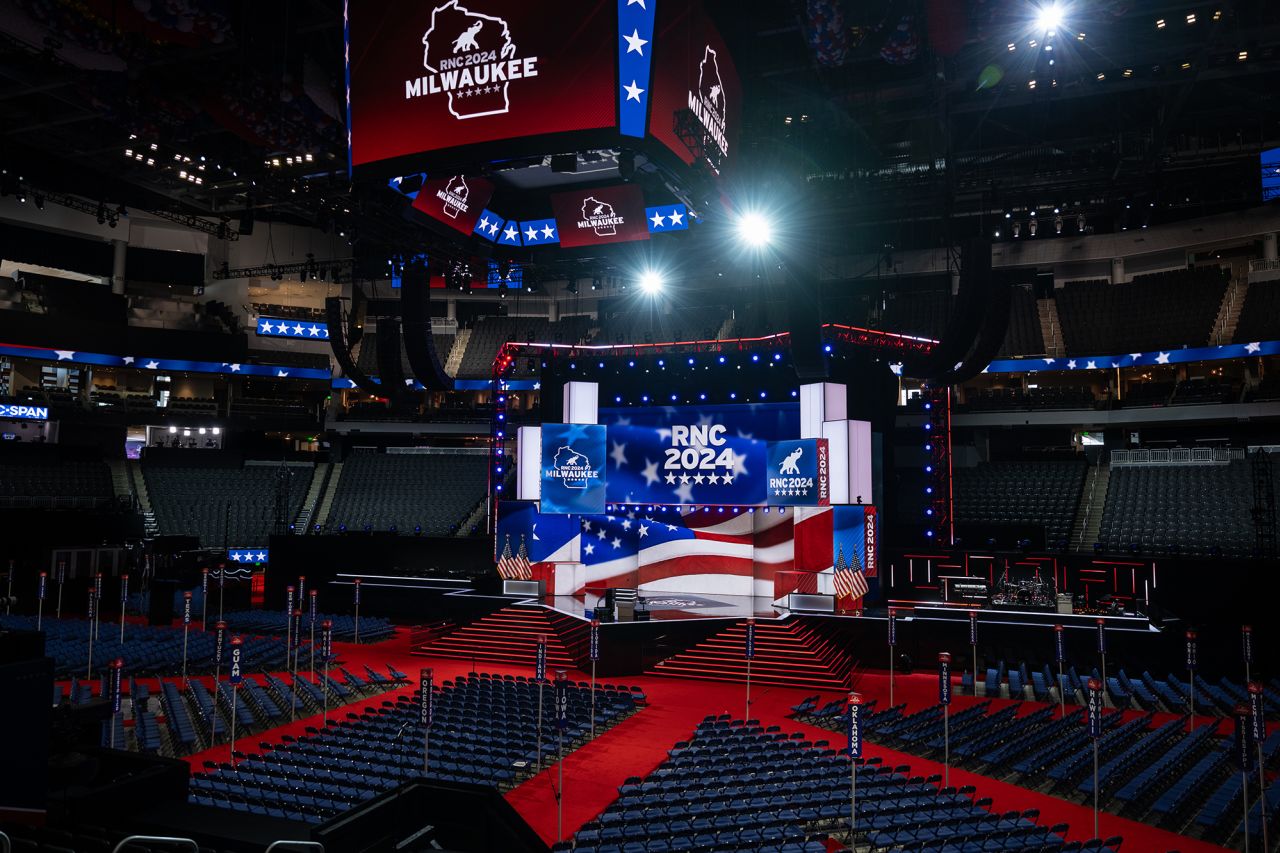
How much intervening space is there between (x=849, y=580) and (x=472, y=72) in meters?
20.3

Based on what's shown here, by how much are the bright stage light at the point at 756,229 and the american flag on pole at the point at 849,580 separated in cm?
1291

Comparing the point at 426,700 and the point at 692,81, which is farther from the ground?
the point at 692,81

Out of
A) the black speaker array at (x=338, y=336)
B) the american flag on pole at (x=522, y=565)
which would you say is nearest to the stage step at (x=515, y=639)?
the american flag on pole at (x=522, y=565)

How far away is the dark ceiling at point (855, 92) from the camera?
14141mm

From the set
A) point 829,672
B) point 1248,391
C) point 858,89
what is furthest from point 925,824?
point 1248,391

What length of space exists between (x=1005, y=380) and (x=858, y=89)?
2668cm

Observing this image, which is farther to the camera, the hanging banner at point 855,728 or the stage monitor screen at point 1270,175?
the stage monitor screen at point 1270,175

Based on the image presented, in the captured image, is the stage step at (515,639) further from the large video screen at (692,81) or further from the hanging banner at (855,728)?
the large video screen at (692,81)

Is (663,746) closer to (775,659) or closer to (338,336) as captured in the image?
(775,659)

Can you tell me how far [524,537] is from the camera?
30.2m

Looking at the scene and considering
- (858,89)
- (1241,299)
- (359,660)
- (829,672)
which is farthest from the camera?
(1241,299)

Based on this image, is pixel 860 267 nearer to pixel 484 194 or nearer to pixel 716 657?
pixel 716 657

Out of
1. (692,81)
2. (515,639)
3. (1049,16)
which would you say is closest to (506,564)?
(515,639)

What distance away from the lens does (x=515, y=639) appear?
2700cm
